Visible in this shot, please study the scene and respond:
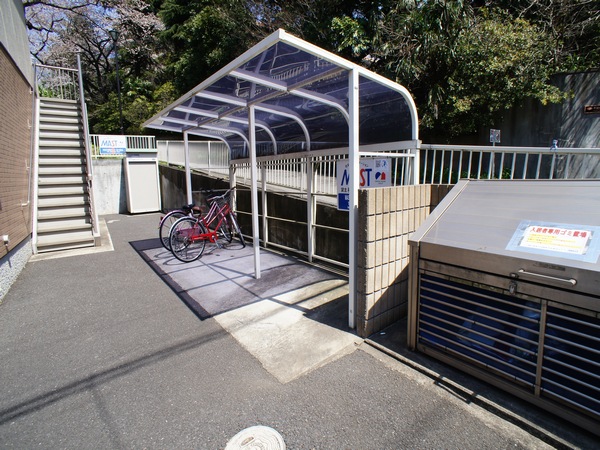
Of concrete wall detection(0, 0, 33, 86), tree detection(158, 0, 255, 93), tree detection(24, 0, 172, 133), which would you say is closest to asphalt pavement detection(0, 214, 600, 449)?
concrete wall detection(0, 0, 33, 86)

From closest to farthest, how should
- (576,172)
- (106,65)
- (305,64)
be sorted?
(305,64)
(576,172)
(106,65)

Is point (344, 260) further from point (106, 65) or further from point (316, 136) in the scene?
point (106, 65)

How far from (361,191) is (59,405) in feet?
8.94

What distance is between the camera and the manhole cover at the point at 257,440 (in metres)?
1.85

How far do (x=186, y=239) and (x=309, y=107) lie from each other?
9.80ft

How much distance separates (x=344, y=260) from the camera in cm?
473

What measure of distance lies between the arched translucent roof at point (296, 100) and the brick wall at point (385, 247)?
88cm

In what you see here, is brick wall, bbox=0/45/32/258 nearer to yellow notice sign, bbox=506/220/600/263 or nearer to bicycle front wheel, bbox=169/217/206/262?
bicycle front wheel, bbox=169/217/206/262

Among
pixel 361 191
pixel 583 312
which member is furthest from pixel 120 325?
pixel 583 312

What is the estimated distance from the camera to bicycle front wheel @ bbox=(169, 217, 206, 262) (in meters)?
5.33

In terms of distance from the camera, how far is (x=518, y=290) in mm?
1981

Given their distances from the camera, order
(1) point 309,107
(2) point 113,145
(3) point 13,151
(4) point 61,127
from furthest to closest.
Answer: (2) point 113,145
(4) point 61,127
(3) point 13,151
(1) point 309,107

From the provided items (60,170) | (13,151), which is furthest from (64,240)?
(60,170)

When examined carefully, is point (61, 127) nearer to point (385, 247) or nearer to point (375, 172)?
point (375, 172)
